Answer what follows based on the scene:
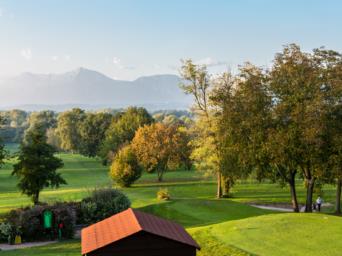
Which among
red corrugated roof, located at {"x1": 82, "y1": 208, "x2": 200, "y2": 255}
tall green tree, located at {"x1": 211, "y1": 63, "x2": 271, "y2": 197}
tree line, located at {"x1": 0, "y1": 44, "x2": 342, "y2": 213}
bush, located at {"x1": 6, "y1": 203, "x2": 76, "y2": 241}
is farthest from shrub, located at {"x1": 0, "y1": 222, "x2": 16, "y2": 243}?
tall green tree, located at {"x1": 211, "y1": 63, "x2": 271, "y2": 197}

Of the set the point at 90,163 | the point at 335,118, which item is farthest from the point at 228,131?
the point at 90,163

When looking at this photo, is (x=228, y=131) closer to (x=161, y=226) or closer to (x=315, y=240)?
(x=315, y=240)

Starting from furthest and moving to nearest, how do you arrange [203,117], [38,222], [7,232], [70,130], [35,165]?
1. [70,130]
2. [203,117]
3. [35,165]
4. [38,222]
5. [7,232]

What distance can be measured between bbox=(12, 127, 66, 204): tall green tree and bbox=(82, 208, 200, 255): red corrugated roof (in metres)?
29.0

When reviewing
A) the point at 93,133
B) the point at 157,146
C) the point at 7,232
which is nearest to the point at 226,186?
the point at 157,146

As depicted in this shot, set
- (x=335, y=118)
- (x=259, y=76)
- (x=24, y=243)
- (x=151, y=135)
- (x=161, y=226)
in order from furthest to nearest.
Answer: (x=151, y=135) < (x=259, y=76) < (x=335, y=118) < (x=24, y=243) < (x=161, y=226)

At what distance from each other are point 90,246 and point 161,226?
2.53 metres

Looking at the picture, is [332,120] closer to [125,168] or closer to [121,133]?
[125,168]

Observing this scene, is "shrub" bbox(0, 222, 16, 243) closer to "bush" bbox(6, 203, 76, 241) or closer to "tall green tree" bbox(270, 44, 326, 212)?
"bush" bbox(6, 203, 76, 241)

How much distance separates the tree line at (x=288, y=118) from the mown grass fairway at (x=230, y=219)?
16.4 feet

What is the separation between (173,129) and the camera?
76.6 meters

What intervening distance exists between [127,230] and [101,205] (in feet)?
73.1

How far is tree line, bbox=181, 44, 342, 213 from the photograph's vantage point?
121ft

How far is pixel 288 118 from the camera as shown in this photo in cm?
3838
